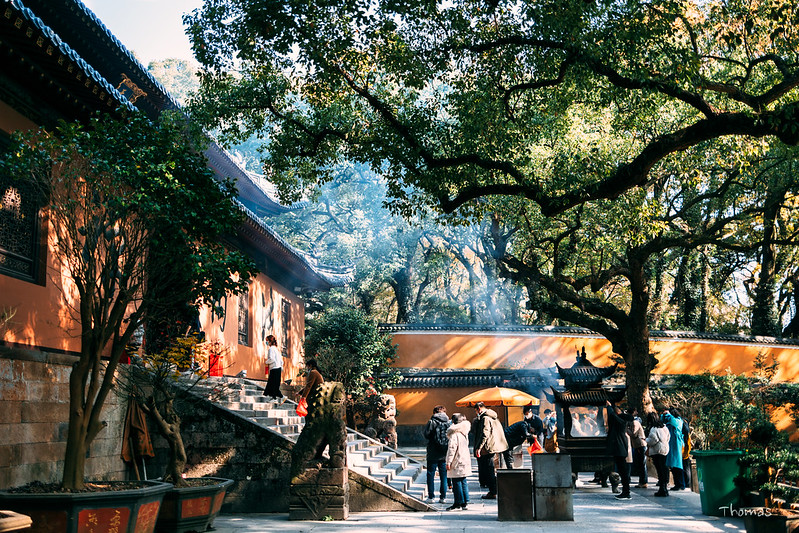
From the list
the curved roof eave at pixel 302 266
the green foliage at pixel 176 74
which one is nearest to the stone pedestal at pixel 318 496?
the curved roof eave at pixel 302 266

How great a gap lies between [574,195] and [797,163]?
10.1 m

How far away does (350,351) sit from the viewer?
21172 millimetres

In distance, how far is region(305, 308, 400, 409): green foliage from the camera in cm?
2016

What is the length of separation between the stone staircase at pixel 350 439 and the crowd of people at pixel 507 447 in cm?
64

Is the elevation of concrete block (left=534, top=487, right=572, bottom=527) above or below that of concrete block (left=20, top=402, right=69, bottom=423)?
below

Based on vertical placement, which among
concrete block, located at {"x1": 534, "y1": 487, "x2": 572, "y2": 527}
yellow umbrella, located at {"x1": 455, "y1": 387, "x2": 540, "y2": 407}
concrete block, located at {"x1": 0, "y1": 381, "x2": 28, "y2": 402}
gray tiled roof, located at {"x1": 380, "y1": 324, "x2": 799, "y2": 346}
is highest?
gray tiled roof, located at {"x1": 380, "y1": 324, "x2": 799, "y2": 346}

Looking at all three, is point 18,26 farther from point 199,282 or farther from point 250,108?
point 250,108

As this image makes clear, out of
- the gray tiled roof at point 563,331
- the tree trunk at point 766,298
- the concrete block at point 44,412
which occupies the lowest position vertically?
the concrete block at point 44,412

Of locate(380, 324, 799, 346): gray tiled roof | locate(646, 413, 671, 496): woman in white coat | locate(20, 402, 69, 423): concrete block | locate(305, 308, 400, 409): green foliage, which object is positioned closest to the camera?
locate(20, 402, 69, 423): concrete block

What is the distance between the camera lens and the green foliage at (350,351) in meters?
20.2

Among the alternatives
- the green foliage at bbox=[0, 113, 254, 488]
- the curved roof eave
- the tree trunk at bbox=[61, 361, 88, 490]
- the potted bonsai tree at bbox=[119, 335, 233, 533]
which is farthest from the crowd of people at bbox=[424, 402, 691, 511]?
the curved roof eave

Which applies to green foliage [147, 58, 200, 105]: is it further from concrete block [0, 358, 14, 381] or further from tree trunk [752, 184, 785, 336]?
concrete block [0, 358, 14, 381]

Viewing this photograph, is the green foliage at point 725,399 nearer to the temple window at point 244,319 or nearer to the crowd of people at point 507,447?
the crowd of people at point 507,447

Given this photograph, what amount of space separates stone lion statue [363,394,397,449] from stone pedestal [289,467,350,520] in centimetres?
866
